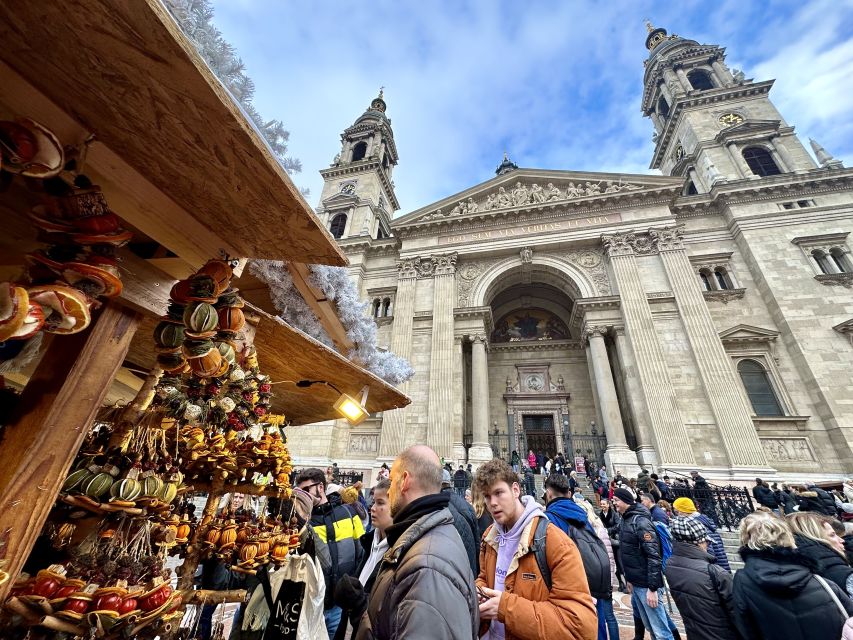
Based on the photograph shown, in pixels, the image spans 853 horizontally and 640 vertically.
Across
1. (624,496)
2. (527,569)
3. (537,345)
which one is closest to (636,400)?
(537,345)

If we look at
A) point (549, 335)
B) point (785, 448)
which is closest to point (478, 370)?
point (549, 335)

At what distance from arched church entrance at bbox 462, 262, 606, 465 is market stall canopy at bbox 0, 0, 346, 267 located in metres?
16.2

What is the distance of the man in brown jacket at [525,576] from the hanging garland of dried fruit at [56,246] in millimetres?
2436

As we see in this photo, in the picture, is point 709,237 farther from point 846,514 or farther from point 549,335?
point 846,514

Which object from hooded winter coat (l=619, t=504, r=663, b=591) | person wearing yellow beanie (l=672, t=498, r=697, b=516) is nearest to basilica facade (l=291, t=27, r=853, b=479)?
hooded winter coat (l=619, t=504, r=663, b=591)

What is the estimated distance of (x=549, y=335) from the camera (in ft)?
68.0

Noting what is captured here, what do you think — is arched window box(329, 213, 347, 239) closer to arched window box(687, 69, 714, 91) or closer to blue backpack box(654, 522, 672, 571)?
blue backpack box(654, 522, 672, 571)

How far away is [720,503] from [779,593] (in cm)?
920

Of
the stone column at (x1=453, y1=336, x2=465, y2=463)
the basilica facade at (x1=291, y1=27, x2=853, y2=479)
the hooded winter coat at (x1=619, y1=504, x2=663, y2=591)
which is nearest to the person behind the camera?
the hooded winter coat at (x1=619, y1=504, x2=663, y2=591)

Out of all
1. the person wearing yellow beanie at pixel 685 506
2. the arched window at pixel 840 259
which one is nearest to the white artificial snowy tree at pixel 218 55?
the person wearing yellow beanie at pixel 685 506

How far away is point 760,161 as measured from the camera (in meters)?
19.1

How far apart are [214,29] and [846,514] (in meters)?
9.76

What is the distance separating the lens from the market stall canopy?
3.27ft

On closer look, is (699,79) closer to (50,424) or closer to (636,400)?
(636,400)
